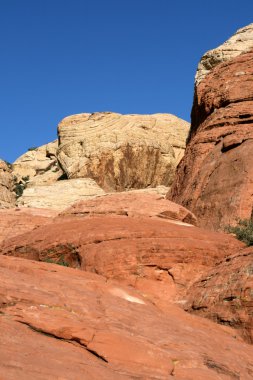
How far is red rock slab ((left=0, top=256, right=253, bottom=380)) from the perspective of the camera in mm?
6906

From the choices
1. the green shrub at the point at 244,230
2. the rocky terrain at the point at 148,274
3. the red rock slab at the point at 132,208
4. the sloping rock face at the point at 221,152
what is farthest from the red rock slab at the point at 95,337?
the sloping rock face at the point at 221,152

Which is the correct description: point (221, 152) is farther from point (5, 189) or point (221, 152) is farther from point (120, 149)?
point (5, 189)

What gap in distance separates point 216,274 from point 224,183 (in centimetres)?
954

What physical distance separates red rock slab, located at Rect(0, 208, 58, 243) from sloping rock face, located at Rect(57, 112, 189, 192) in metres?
22.1

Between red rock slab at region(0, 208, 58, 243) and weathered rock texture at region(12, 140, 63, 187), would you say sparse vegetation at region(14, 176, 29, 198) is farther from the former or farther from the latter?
red rock slab at region(0, 208, 58, 243)

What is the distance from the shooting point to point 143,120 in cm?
5147

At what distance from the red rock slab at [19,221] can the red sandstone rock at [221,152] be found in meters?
6.23

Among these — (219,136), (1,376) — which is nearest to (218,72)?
(219,136)

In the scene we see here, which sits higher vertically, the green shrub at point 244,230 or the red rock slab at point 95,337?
the green shrub at point 244,230

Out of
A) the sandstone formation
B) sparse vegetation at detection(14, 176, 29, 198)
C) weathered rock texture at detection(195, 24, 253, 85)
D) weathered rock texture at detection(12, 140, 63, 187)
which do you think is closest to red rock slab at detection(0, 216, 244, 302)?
the sandstone formation

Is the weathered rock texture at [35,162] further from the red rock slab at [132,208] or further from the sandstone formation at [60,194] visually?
the red rock slab at [132,208]

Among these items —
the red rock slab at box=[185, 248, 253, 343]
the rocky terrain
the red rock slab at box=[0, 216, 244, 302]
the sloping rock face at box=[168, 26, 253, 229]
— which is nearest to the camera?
the rocky terrain

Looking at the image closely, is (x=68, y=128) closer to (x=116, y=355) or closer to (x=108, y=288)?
(x=108, y=288)

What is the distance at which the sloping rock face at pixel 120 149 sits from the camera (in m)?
47.1
